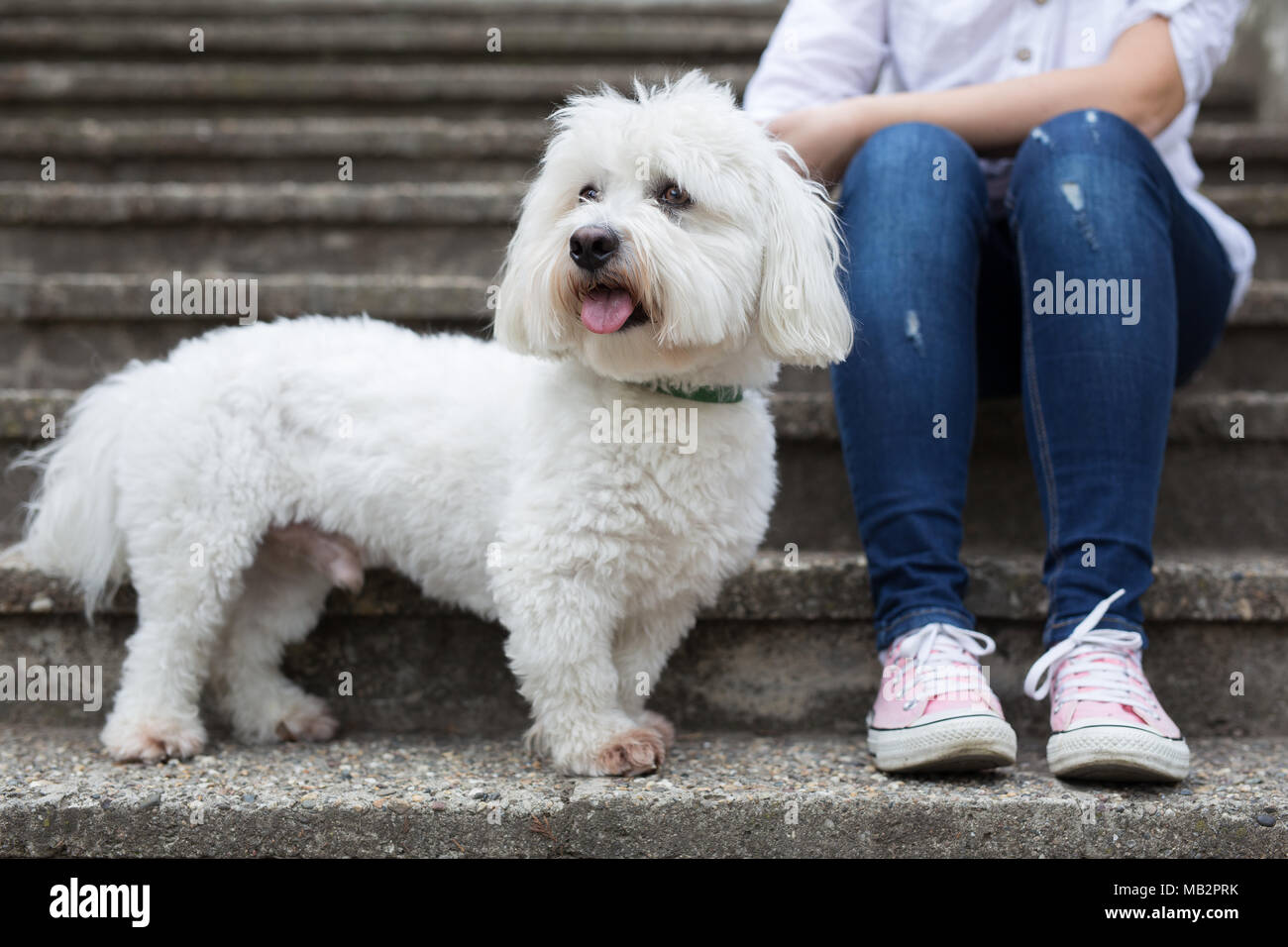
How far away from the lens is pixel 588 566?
149 centimetres

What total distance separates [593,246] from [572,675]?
60 cm

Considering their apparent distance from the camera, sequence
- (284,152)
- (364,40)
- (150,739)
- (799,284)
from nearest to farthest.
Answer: (799,284), (150,739), (284,152), (364,40)

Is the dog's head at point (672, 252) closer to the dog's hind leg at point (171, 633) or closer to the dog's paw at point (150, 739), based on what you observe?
the dog's hind leg at point (171, 633)

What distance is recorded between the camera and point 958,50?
1882mm

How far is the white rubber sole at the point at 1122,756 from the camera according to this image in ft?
4.35

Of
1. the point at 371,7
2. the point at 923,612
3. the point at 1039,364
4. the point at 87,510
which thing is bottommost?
the point at 923,612

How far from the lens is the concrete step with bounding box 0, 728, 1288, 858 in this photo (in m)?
1.29

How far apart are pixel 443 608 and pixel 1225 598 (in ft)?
4.12

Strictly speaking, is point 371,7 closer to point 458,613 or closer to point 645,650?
point 458,613

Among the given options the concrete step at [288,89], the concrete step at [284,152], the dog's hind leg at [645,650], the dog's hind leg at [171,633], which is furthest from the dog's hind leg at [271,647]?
the concrete step at [288,89]

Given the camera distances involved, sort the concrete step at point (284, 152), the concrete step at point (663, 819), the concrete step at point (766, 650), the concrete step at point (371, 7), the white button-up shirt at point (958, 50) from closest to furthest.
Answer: the concrete step at point (663, 819) → the concrete step at point (766, 650) → the white button-up shirt at point (958, 50) → the concrete step at point (284, 152) → the concrete step at point (371, 7)

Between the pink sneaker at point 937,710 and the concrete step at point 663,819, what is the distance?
4cm

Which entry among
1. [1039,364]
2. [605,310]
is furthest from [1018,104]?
[605,310]

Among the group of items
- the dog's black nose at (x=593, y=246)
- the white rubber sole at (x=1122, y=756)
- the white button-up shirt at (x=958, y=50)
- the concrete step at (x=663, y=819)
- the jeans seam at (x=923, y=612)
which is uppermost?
the white button-up shirt at (x=958, y=50)
